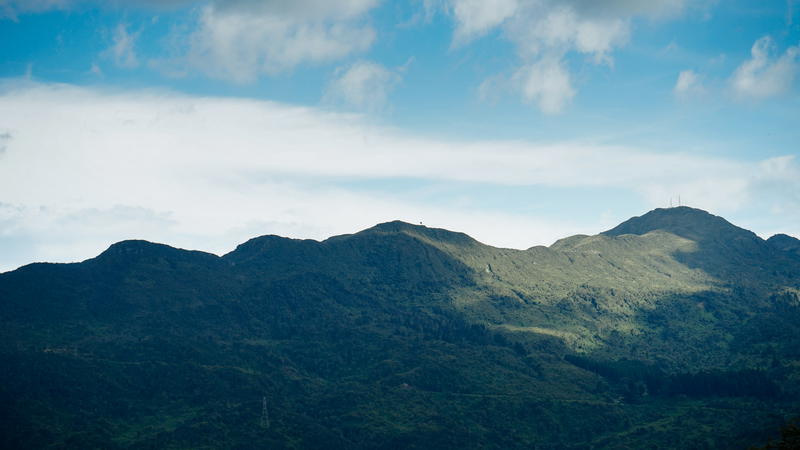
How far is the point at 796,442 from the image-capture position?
99562 millimetres

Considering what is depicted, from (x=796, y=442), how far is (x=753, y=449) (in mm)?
5586

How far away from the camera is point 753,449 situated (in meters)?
99.1
